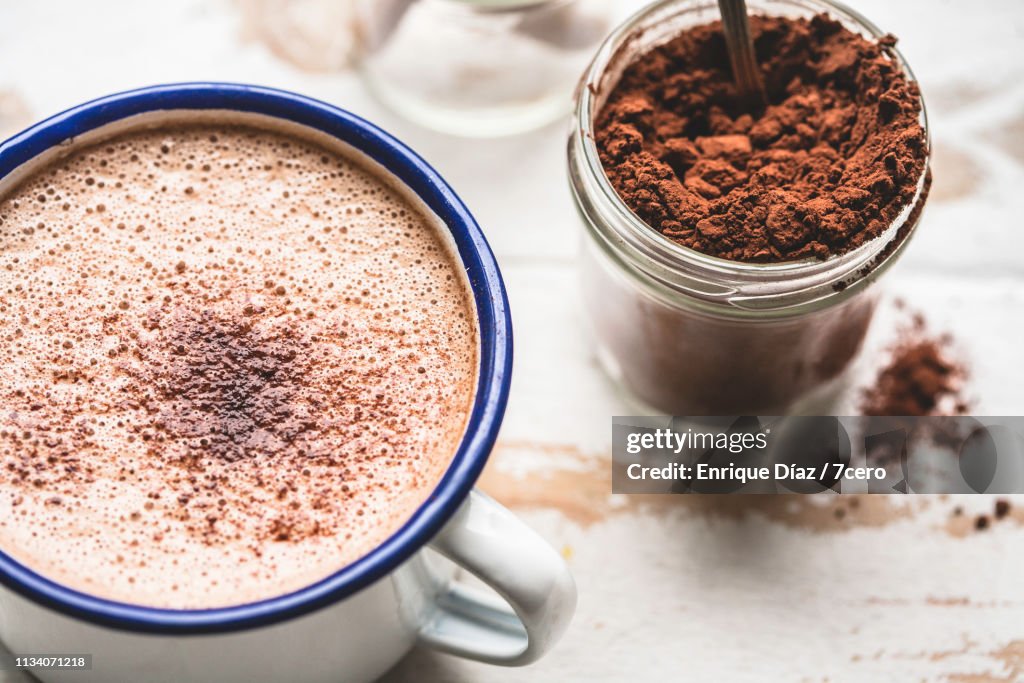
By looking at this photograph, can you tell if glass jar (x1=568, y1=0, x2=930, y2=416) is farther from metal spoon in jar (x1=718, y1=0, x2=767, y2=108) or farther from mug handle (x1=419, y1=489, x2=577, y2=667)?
mug handle (x1=419, y1=489, x2=577, y2=667)

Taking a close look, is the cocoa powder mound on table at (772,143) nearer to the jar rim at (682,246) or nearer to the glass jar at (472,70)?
the jar rim at (682,246)

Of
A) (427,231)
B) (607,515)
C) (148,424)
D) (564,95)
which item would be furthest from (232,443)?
(564,95)

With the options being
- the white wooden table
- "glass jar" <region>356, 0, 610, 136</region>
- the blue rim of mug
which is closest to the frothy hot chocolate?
the blue rim of mug

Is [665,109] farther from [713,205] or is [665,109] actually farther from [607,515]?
[607,515]

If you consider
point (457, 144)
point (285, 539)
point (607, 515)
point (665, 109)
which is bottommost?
point (607, 515)

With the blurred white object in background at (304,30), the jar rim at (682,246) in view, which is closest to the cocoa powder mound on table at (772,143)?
the jar rim at (682,246)
